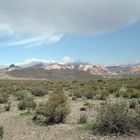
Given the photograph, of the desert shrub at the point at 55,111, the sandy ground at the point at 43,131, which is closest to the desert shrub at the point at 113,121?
the sandy ground at the point at 43,131

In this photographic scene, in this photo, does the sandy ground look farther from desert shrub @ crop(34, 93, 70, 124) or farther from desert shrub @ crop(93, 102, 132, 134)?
desert shrub @ crop(93, 102, 132, 134)

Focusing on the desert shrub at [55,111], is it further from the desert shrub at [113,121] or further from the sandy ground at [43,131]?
the desert shrub at [113,121]

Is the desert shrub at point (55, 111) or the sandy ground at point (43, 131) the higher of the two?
the desert shrub at point (55, 111)

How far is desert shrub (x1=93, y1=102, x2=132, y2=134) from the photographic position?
13844mm

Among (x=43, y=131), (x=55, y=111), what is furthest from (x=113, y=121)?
(x=55, y=111)

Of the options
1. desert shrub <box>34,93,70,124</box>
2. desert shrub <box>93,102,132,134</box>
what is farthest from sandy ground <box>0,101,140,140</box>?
desert shrub <box>93,102,132,134</box>

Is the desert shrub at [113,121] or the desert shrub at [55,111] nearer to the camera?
the desert shrub at [113,121]

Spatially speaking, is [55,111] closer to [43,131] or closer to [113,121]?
[43,131]

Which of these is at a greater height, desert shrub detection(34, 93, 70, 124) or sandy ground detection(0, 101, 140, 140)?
desert shrub detection(34, 93, 70, 124)

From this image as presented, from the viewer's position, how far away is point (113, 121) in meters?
14.1

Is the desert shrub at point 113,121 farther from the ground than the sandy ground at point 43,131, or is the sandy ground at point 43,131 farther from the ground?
the desert shrub at point 113,121

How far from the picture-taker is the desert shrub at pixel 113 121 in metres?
13.8

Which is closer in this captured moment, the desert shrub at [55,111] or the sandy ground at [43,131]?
the sandy ground at [43,131]

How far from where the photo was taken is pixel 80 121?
16.3 metres
